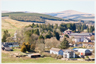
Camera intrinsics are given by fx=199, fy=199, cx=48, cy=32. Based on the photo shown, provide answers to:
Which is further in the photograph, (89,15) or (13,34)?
(89,15)

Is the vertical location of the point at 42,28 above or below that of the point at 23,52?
above

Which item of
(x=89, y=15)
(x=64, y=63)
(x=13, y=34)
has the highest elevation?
(x=89, y=15)

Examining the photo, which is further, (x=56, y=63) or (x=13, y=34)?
(x=13, y=34)

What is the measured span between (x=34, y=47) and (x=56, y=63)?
551 cm

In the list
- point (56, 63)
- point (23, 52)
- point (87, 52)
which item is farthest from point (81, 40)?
point (56, 63)

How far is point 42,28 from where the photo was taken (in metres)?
33.0

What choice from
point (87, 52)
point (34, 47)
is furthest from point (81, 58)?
point (34, 47)

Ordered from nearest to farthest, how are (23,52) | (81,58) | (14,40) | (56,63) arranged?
(56,63) → (81,58) → (23,52) → (14,40)

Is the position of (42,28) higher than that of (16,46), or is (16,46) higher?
(42,28)

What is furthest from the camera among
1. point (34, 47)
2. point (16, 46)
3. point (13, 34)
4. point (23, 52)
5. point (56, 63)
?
point (13, 34)

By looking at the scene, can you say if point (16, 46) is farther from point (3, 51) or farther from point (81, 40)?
point (81, 40)

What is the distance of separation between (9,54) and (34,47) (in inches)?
125

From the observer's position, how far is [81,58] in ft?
58.6

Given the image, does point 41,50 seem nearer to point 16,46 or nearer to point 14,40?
point 16,46
